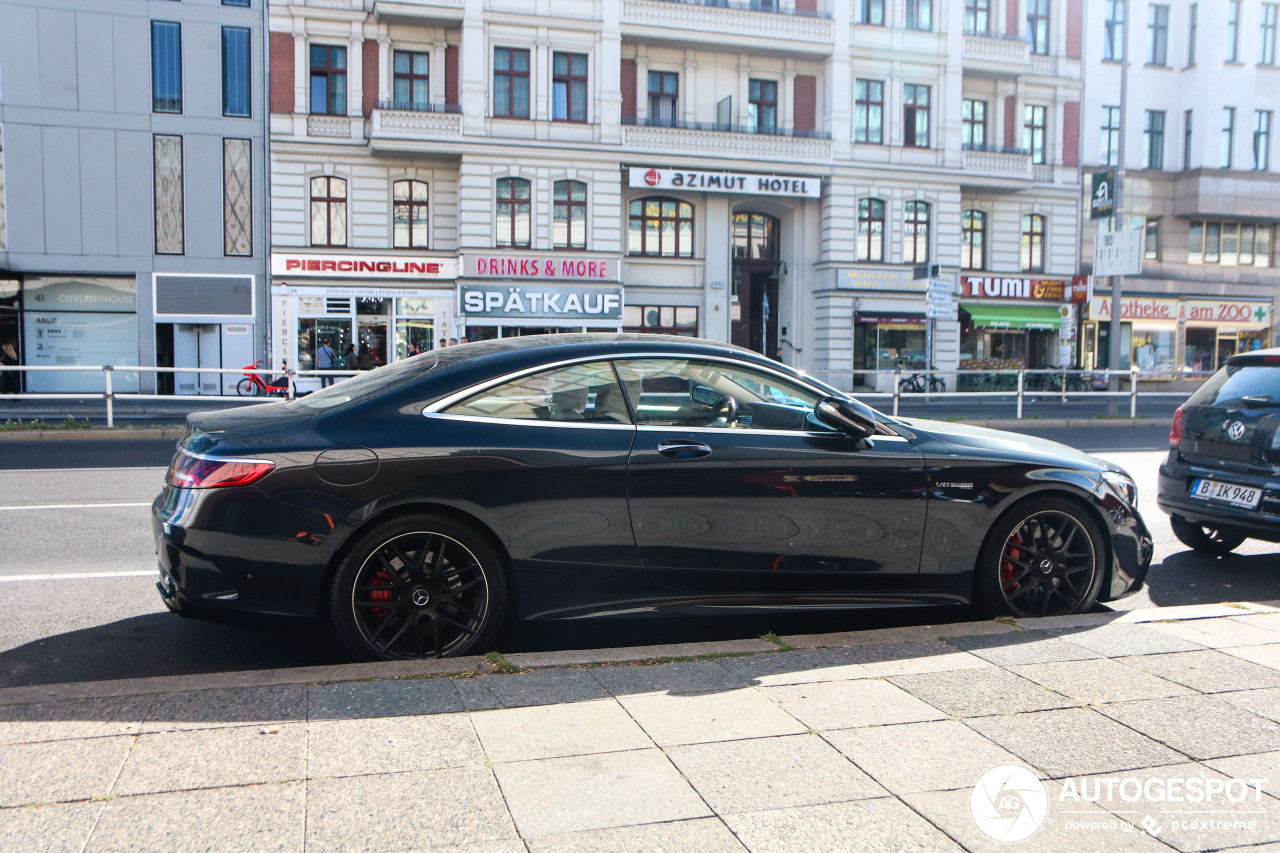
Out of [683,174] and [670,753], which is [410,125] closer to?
[683,174]

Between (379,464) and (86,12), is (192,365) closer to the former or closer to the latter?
(86,12)

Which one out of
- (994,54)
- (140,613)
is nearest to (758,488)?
(140,613)

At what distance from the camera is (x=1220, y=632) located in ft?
15.7

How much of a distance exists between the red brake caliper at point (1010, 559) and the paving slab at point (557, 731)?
2.39m

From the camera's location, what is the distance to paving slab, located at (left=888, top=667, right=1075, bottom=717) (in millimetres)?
3742

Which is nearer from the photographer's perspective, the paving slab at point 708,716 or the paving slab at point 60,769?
the paving slab at point 60,769

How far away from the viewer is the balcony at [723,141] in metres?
32.5

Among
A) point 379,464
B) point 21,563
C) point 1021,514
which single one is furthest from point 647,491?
point 21,563

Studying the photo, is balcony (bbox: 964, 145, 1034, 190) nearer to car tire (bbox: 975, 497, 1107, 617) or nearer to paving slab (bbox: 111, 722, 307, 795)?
car tire (bbox: 975, 497, 1107, 617)

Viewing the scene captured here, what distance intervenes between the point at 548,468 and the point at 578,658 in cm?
81

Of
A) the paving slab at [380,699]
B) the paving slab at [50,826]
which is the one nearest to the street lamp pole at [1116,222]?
the paving slab at [380,699]

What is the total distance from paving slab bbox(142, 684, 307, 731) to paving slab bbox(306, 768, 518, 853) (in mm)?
599

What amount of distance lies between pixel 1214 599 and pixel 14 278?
109 feet

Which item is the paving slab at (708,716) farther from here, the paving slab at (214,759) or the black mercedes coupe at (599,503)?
the paving slab at (214,759)
